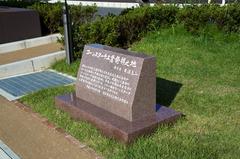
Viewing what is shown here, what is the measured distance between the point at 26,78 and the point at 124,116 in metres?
3.62

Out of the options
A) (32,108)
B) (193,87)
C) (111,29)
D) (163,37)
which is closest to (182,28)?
(163,37)

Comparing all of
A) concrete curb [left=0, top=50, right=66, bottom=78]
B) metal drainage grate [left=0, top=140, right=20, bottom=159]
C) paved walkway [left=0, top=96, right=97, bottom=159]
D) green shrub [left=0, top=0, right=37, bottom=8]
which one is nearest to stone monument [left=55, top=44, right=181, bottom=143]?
paved walkway [left=0, top=96, right=97, bottom=159]

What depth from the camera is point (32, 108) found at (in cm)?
651

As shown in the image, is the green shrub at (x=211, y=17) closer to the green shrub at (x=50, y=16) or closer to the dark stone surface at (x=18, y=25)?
the green shrub at (x=50, y=16)

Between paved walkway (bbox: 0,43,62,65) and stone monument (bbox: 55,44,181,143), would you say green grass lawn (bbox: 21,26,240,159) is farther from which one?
paved walkway (bbox: 0,43,62,65)

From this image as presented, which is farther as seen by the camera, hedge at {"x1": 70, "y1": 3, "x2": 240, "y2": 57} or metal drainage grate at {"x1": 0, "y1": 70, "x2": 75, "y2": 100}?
hedge at {"x1": 70, "y1": 3, "x2": 240, "y2": 57}

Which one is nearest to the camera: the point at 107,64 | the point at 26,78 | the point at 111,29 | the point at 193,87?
the point at 107,64

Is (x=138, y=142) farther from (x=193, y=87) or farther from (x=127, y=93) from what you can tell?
(x=193, y=87)

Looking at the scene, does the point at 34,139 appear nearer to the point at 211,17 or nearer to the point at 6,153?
the point at 6,153

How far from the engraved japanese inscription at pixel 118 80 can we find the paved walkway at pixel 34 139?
0.74 m

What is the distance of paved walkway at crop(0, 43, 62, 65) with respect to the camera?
944cm

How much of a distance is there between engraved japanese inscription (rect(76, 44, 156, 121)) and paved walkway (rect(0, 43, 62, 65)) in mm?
3925

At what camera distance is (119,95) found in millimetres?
5336

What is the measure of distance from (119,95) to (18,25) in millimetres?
6591
